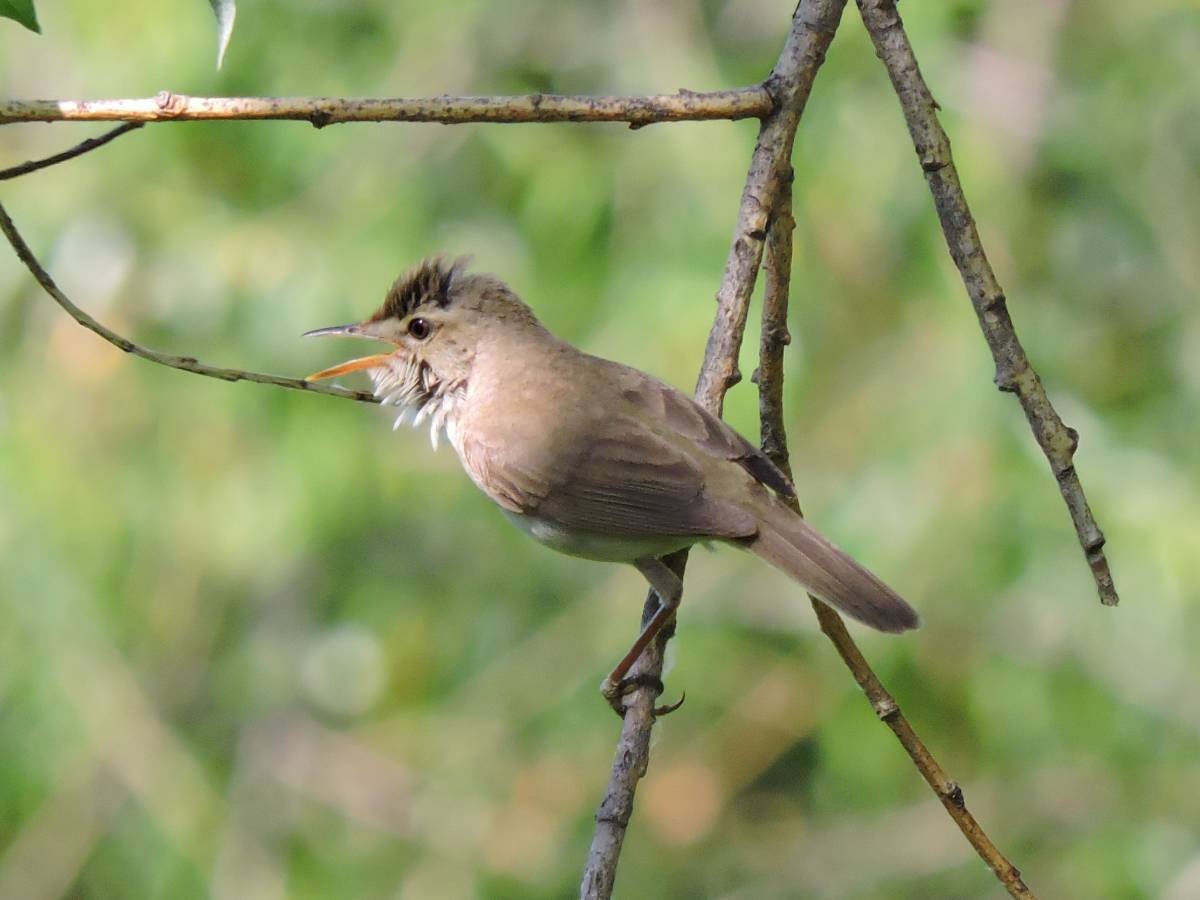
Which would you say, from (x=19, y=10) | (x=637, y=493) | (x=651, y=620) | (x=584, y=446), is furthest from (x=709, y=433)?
(x=19, y=10)

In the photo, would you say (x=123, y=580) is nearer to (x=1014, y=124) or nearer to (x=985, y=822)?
(x=985, y=822)

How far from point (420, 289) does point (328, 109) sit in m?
1.65

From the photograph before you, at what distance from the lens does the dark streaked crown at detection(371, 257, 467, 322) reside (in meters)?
3.84

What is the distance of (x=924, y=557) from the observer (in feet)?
15.8

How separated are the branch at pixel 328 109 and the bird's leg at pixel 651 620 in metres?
1.05

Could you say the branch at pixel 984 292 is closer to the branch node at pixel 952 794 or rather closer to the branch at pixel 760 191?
the branch at pixel 760 191

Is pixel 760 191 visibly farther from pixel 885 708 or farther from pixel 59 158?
pixel 59 158

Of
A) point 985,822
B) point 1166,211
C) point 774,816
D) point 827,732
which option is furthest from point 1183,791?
point 1166,211

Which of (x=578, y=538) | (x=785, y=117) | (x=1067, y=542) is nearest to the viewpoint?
(x=785, y=117)

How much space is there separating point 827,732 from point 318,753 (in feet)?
7.77

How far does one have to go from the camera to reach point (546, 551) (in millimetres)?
5977

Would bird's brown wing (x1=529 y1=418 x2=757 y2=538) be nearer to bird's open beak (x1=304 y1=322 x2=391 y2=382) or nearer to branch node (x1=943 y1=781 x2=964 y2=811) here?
bird's open beak (x1=304 y1=322 x2=391 y2=382)

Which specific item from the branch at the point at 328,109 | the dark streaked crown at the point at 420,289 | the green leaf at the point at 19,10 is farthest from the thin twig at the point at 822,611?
the green leaf at the point at 19,10

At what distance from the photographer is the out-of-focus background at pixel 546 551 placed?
16.3 feet
